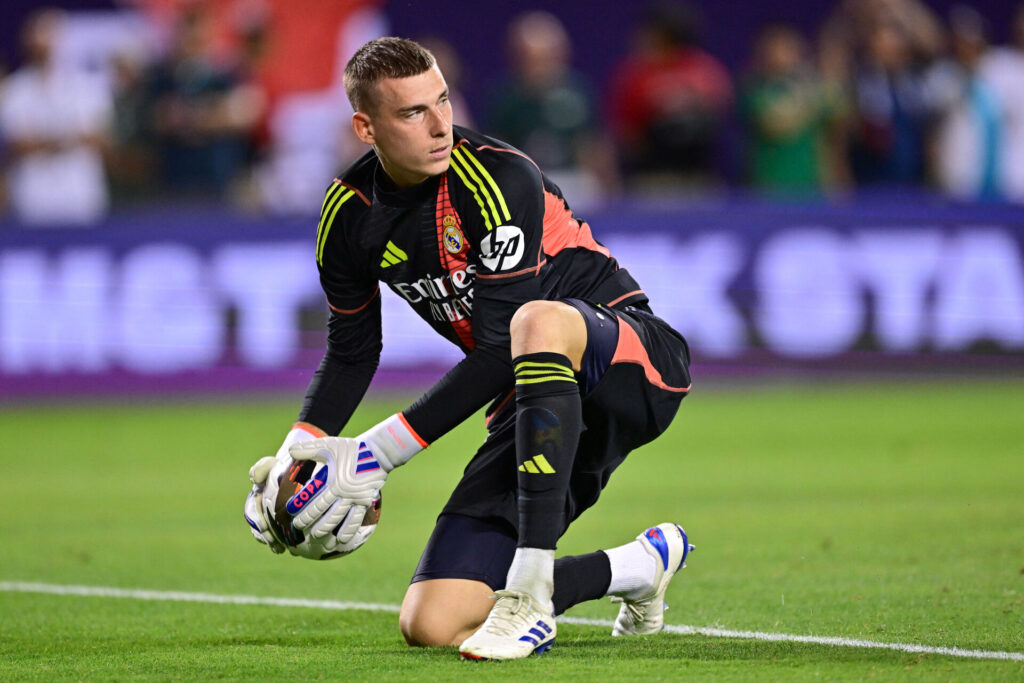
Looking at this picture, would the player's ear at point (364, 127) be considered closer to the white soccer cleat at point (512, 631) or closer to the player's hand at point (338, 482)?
the player's hand at point (338, 482)

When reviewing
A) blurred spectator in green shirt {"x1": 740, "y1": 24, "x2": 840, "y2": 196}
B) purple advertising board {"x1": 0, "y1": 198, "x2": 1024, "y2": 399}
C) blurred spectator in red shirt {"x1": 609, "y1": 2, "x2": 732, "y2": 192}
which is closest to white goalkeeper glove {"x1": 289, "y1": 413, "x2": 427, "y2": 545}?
purple advertising board {"x1": 0, "y1": 198, "x2": 1024, "y2": 399}

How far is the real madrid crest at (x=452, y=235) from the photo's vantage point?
16.5ft

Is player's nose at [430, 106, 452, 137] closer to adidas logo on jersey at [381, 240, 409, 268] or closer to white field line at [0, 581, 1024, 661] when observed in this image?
adidas logo on jersey at [381, 240, 409, 268]

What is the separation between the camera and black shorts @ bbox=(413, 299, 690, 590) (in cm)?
489

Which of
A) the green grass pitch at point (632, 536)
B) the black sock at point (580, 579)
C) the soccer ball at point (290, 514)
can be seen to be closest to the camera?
the green grass pitch at point (632, 536)

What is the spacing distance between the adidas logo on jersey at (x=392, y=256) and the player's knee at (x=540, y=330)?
65cm

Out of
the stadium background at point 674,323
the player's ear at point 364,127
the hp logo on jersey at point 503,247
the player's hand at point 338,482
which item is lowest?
the stadium background at point 674,323

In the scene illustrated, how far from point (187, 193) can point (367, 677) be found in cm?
1063

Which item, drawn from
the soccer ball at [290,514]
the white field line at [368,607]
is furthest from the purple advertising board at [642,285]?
the soccer ball at [290,514]

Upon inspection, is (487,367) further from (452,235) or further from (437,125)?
(437,125)

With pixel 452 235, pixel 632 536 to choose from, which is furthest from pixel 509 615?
pixel 632 536

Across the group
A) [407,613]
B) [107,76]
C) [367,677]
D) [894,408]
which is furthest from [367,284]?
[107,76]

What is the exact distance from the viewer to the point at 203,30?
14.0 meters

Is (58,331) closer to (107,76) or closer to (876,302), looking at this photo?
(107,76)
